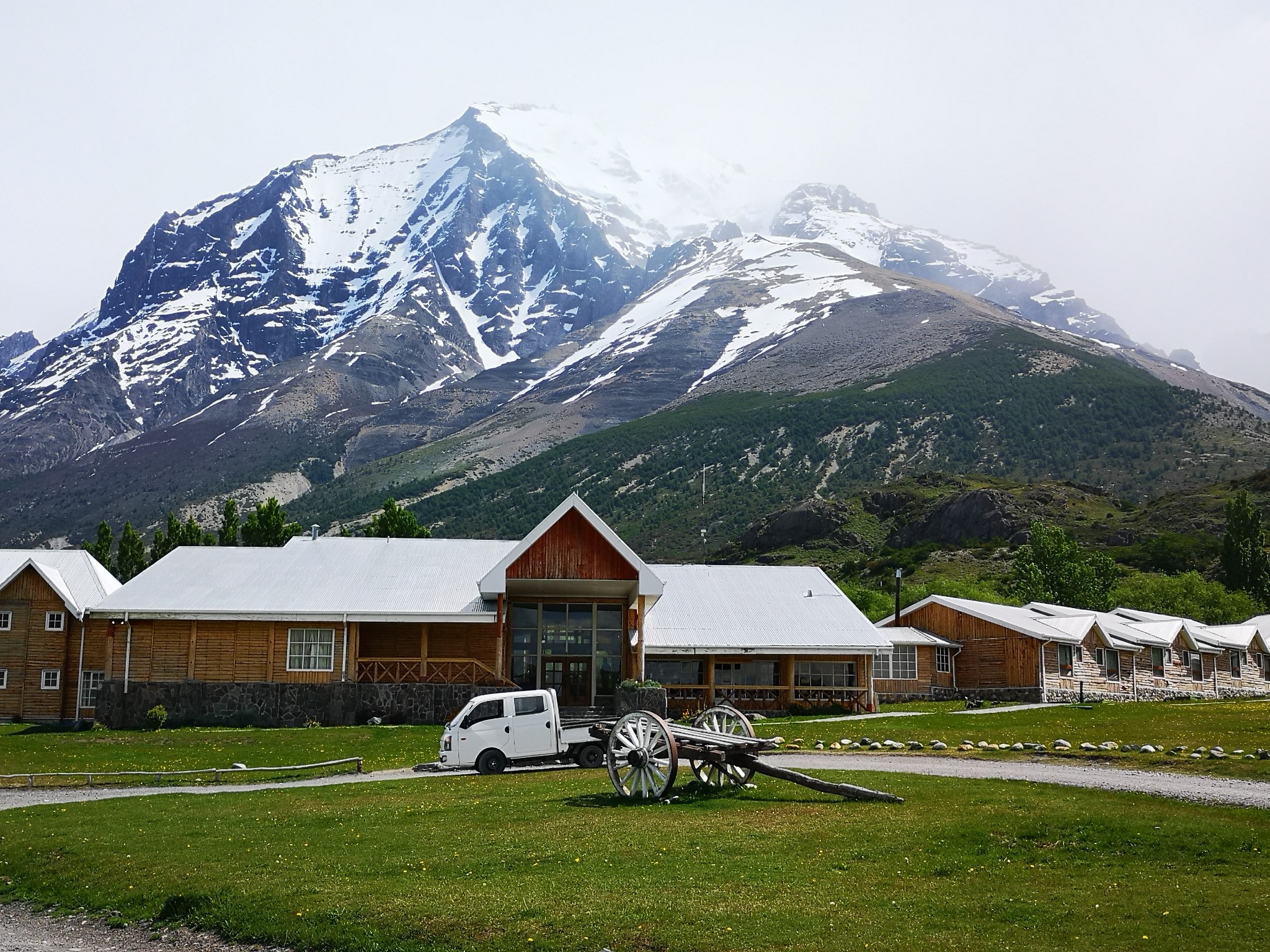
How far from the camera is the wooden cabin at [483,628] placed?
44.8 meters

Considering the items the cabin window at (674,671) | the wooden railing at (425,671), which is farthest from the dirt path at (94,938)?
the cabin window at (674,671)

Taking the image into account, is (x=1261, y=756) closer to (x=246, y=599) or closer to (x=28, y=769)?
(x=28, y=769)

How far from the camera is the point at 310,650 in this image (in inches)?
1789

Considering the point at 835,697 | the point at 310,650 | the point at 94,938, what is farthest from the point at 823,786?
the point at 310,650

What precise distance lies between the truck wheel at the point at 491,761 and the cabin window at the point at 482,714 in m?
0.77

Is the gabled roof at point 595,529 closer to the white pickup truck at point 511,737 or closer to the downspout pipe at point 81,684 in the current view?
the white pickup truck at point 511,737

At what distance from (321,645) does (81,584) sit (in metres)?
15.2

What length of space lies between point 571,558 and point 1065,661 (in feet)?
93.8

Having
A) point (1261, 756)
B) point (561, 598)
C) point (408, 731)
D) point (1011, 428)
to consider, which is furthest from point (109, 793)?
point (1011, 428)

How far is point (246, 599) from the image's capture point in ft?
150

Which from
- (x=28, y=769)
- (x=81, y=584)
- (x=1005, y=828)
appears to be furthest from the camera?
(x=81, y=584)

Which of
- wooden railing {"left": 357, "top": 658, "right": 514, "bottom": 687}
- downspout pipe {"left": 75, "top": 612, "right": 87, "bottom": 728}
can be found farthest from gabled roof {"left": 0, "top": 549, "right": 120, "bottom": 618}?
wooden railing {"left": 357, "top": 658, "right": 514, "bottom": 687}

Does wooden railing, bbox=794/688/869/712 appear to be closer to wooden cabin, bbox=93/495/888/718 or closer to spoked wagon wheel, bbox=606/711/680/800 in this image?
wooden cabin, bbox=93/495/888/718

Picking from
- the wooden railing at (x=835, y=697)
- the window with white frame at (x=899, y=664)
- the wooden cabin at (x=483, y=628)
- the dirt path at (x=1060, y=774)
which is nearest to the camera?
the dirt path at (x=1060, y=774)
